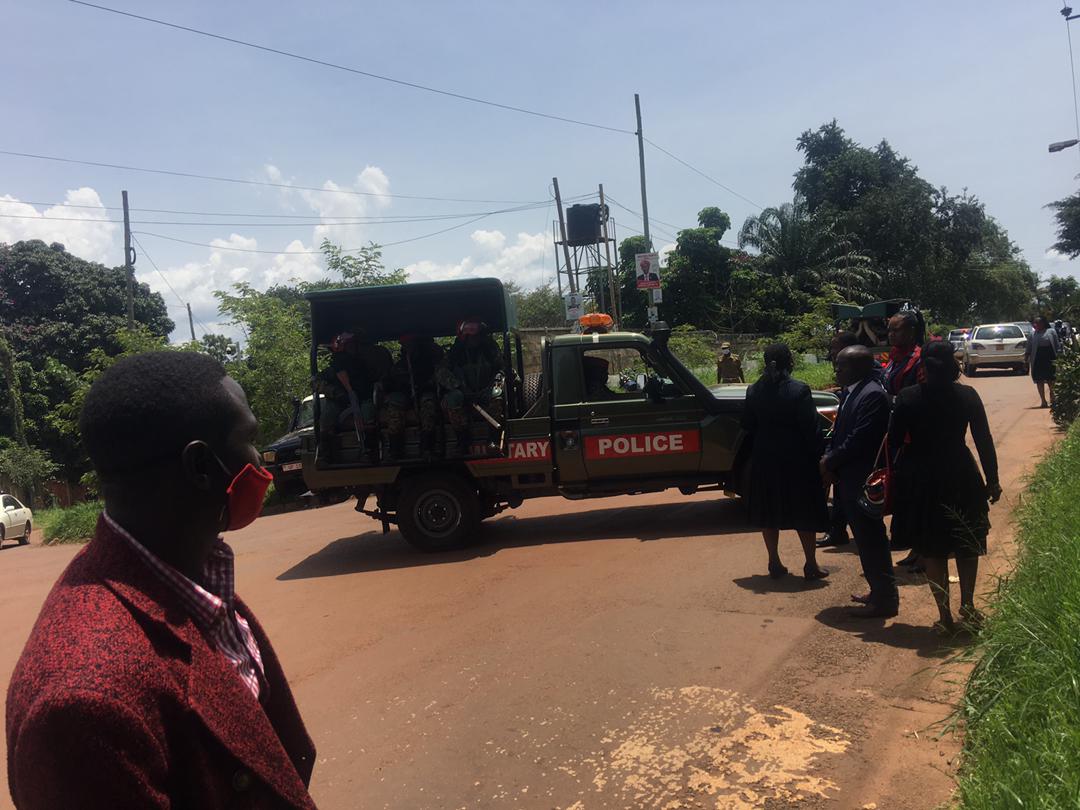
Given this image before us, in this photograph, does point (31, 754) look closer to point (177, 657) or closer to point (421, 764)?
point (177, 657)

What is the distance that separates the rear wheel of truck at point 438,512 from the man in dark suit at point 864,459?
164 inches

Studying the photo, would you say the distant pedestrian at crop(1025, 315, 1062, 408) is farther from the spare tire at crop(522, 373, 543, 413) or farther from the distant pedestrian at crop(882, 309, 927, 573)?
the spare tire at crop(522, 373, 543, 413)

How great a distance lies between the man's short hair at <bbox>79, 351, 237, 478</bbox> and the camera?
1410 mm

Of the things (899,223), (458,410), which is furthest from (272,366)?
(899,223)

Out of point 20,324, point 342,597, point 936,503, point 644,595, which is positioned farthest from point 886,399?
point 20,324

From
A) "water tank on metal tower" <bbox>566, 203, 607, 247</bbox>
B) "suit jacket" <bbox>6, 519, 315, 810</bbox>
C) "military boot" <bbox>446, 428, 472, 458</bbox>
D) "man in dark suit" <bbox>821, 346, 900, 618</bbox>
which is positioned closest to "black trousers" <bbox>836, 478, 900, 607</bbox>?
"man in dark suit" <bbox>821, 346, 900, 618</bbox>

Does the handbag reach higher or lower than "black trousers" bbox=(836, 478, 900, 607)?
higher

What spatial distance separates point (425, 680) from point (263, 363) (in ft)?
45.3

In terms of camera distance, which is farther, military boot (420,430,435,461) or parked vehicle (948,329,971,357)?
parked vehicle (948,329,971,357)

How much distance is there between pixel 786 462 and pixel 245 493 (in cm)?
536

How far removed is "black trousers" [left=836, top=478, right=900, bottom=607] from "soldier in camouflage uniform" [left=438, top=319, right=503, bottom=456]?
413 centimetres

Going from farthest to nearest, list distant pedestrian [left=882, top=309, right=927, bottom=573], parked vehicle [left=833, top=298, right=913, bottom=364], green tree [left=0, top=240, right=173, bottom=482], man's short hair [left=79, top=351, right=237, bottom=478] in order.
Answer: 1. green tree [left=0, top=240, right=173, bottom=482]
2. parked vehicle [left=833, top=298, right=913, bottom=364]
3. distant pedestrian [left=882, top=309, right=927, bottom=573]
4. man's short hair [left=79, top=351, right=237, bottom=478]

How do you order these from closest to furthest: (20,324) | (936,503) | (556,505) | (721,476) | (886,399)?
(936,503)
(886,399)
(721,476)
(556,505)
(20,324)

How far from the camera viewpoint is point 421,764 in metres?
4.01
